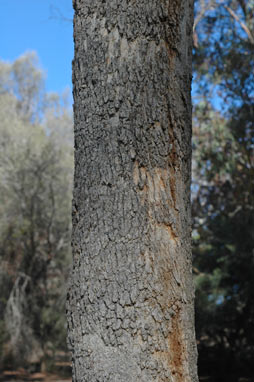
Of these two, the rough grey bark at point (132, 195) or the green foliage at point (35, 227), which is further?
the green foliage at point (35, 227)

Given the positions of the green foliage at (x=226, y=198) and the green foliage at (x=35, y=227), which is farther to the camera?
the green foliage at (x=35, y=227)

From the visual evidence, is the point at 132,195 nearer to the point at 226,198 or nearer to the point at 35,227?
the point at 226,198

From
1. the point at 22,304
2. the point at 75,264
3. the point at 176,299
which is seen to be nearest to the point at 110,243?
the point at 75,264

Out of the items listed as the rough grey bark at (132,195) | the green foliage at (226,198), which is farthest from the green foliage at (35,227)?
the rough grey bark at (132,195)

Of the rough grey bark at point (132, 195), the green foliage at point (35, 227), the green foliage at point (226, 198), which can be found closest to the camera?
the rough grey bark at point (132, 195)

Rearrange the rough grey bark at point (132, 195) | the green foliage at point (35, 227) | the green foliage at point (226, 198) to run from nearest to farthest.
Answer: the rough grey bark at point (132, 195) < the green foliage at point (226, 198) < the green foliage at point (35, 227)

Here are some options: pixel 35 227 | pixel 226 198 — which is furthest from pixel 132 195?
pixel 35 227

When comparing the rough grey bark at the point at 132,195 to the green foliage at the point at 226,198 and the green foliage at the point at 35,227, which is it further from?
the green foliage at the point at 35,227

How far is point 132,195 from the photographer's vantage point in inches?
78.0

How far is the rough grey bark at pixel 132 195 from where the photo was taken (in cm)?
190

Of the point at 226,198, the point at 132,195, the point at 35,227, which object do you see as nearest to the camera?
the point at 132,195

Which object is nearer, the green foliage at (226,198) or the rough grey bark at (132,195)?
the rough grey bark at (132,195)

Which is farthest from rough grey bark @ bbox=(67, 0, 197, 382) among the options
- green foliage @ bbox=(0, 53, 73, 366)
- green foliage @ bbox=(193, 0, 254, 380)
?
green foliage @ bbox=(0, 53, 73, 366)

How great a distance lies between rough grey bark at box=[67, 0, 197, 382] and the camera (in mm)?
1899
